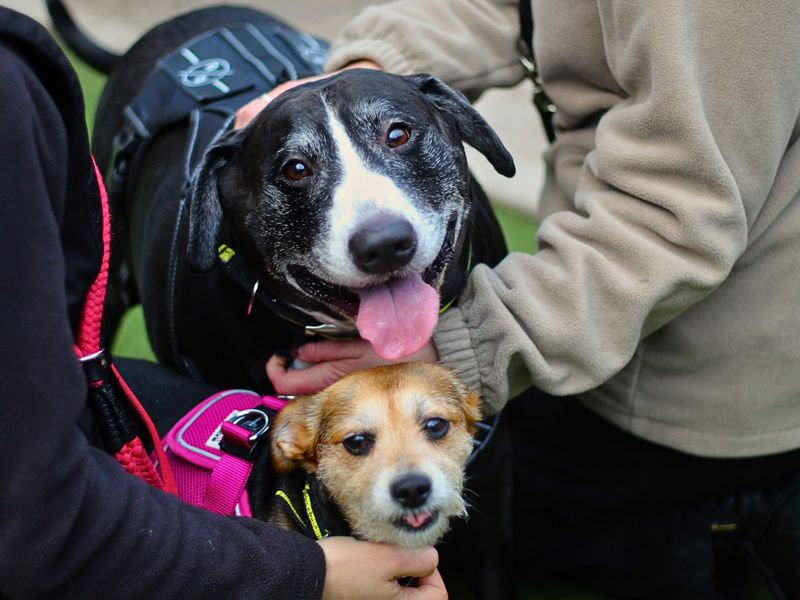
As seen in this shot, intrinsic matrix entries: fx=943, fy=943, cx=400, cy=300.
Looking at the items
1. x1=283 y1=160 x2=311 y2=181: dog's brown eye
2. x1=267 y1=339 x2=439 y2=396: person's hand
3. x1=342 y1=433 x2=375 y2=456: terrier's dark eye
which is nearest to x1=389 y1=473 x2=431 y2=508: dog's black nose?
x1=342 y1=433 x2=375 y2=456: terrier's dark eye

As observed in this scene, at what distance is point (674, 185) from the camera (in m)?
1.95

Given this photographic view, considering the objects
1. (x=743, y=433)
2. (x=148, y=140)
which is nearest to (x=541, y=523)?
(x=743, y=433)

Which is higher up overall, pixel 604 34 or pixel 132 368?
pixel 604 34

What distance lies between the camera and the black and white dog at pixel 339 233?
6.31ft

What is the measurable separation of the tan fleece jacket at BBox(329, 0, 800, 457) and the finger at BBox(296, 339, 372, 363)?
0.64ft

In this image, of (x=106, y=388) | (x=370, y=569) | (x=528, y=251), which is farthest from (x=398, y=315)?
(x=528, y=251)

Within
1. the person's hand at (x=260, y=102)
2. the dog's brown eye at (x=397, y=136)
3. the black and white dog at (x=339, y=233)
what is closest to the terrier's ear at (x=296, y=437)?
the black and white dog at (x=339, y=233)

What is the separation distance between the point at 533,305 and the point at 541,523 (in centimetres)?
89

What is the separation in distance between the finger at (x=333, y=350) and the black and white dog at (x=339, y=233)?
0.03 m

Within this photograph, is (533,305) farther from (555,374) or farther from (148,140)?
(148,140)

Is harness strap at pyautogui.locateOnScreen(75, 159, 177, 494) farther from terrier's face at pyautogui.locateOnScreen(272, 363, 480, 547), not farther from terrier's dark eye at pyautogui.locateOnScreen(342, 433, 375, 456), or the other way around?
terrier's dark eye at pyautogui.locateOnScreen(342, 433, 375, 456)

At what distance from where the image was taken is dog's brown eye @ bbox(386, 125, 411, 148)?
2.07m

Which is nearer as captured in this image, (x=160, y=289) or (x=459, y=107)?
(x=459, y=107)

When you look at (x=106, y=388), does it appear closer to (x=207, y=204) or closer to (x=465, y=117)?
(x=207, y=204)
